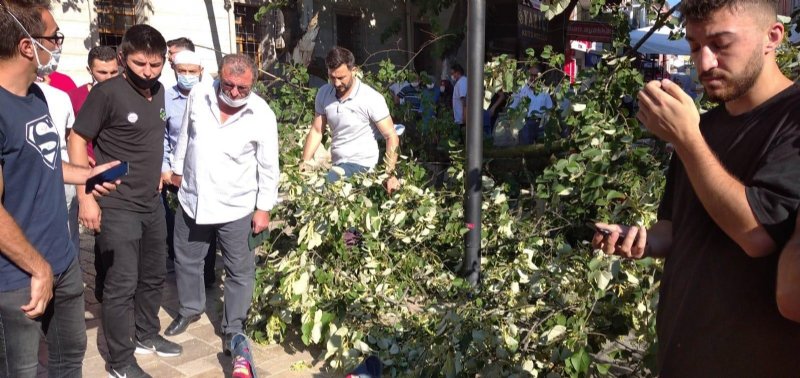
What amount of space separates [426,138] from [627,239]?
457 cm

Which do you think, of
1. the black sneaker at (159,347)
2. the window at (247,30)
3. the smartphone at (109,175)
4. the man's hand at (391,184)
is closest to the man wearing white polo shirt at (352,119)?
the man's hand at (391,184)

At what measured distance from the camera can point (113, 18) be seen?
42.8ft

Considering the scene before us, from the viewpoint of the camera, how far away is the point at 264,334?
4.65 m

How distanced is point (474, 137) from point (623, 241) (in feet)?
7.58

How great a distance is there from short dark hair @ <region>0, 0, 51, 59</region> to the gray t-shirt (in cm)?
288

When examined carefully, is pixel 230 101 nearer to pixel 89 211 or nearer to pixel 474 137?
pixel 89 211

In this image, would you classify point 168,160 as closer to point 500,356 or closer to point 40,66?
point 40,66

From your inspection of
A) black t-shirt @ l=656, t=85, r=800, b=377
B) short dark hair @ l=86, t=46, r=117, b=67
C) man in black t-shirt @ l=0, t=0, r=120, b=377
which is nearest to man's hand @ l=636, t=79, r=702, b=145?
black t-shirt @ l=656, t=85, r=800, b=377

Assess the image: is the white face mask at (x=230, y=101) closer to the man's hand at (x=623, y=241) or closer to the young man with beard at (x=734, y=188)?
the man's hand at (x=623, y=241)

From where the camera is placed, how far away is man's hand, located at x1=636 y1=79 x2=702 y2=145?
1.65 metres

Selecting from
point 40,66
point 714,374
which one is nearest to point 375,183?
point 40,66

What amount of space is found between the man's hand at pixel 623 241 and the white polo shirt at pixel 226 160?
263 centimetres

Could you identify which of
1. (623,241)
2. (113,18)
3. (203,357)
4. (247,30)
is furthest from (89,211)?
(247,30)

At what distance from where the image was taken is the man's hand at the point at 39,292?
2.52 meters
